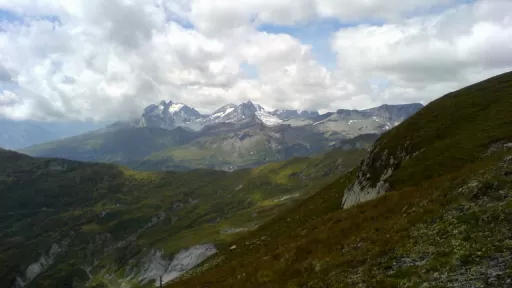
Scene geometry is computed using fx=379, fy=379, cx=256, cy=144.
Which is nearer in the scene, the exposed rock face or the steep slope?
the steep slope

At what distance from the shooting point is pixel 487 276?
1906cm

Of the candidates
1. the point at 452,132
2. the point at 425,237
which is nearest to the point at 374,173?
the point at 452,132

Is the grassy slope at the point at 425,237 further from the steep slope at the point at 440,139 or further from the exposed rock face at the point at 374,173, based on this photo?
the exposed rock face at the point at 374,173

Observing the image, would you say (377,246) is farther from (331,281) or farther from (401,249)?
(331,281)

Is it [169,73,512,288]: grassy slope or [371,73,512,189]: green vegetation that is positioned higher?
[371,73,512,189]: green vegetation

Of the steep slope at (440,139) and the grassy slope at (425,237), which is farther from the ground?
the steep slope at (440,139)

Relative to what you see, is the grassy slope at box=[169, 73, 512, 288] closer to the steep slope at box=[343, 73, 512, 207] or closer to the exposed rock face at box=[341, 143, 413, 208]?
the steep slope at box=[343, 73, 512, 207]

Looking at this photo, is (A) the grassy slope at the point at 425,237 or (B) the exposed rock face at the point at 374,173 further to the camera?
(B) the exposed rock face at the point at 374,173

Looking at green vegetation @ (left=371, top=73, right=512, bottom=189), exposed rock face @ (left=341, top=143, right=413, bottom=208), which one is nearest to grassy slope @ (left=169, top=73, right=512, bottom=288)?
green vegetation @ (left=371, top=73, right=512, bottom=189)

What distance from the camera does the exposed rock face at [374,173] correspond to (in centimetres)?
6538

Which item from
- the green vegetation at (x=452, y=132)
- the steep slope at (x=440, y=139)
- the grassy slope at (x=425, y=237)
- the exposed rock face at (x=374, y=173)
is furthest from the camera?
the exposed rock face at (x=374, y=173)

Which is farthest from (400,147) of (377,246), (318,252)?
(377,246)

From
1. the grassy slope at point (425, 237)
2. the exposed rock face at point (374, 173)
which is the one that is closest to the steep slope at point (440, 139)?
the exposed rock face at point (374, 173)

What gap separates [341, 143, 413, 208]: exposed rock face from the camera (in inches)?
2574
